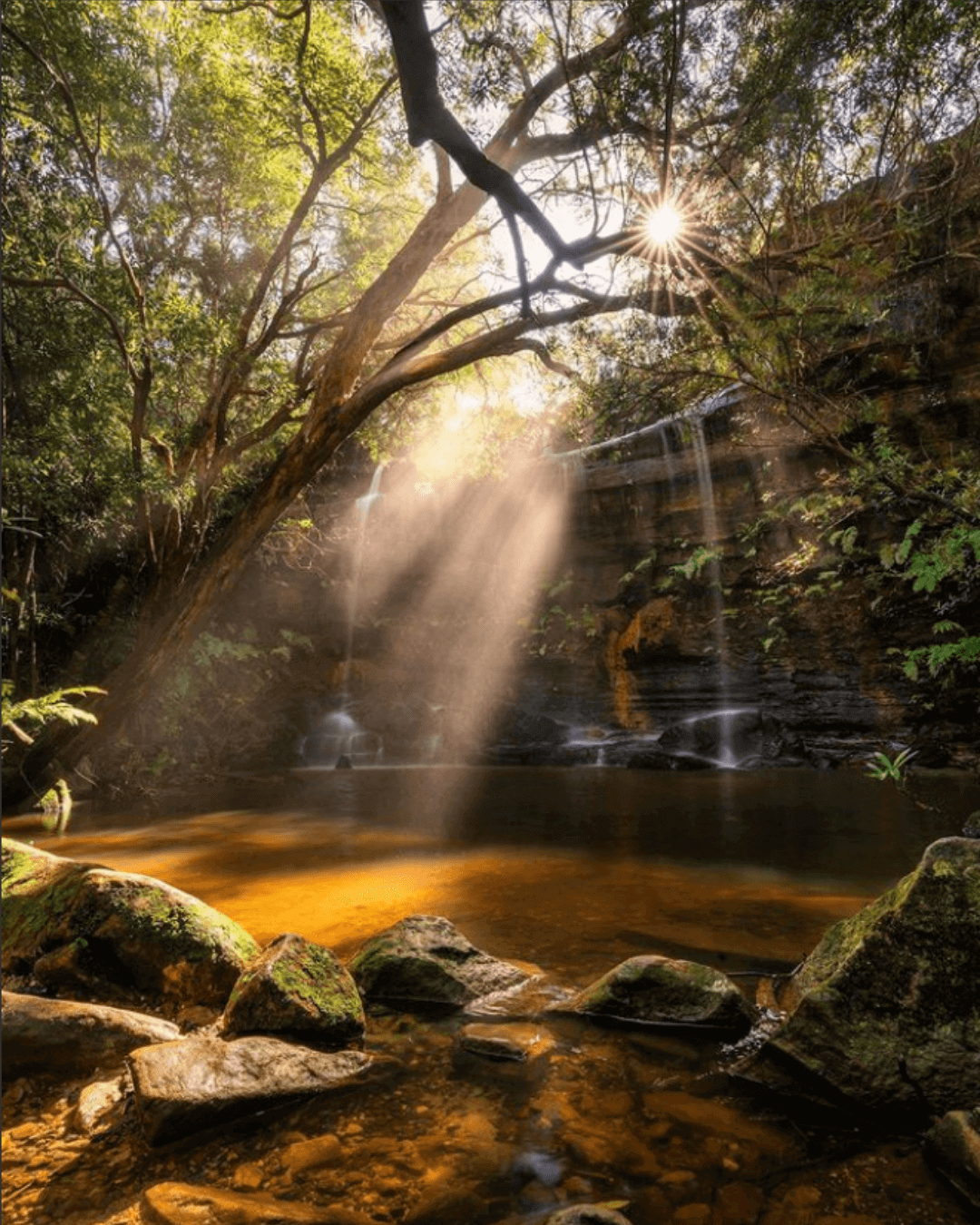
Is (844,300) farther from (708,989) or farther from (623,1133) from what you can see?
(623,1133)

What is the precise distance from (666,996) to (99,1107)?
233 centimetres

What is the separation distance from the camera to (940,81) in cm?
362

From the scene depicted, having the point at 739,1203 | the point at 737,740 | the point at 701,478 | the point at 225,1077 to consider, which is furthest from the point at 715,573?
the point at 225,1077

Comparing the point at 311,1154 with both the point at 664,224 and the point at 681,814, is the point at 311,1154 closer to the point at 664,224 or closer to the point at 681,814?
the point at 664,224

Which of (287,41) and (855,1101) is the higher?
(287,41)

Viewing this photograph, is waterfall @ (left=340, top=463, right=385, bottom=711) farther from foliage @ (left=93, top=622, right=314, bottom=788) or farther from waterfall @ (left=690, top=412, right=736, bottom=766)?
waterfall @ (left=690, top=412, right=736, bottom=766)

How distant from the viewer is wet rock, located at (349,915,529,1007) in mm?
3219

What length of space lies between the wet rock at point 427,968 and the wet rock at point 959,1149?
1927 mm

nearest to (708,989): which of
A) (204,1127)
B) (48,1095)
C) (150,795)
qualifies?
(204,1127)

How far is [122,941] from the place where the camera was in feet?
10.8

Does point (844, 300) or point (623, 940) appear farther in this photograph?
point (844, 300)

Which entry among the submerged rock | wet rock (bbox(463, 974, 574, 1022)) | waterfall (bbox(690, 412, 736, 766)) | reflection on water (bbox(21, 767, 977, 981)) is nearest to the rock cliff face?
waterfall (bbox(690, 412, 736, 766))

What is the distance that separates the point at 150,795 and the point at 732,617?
13.2 metres

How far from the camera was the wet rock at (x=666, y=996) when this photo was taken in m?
2.86
